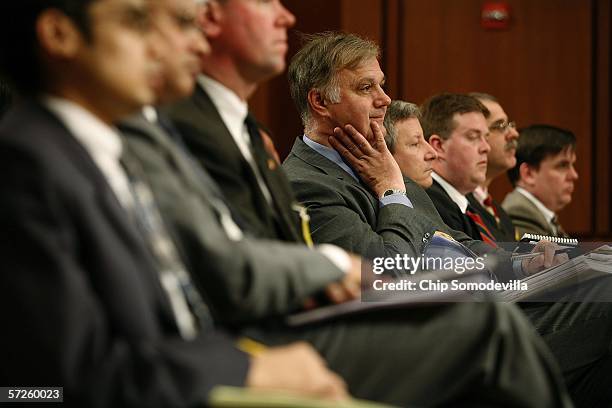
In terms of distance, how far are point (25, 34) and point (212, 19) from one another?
0.76 meters

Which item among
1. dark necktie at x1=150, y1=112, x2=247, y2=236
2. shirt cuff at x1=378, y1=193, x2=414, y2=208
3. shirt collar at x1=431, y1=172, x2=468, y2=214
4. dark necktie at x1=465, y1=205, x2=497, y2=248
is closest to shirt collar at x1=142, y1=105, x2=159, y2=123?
dark necktie at x1=150, y1=112, x2=247, y2=236

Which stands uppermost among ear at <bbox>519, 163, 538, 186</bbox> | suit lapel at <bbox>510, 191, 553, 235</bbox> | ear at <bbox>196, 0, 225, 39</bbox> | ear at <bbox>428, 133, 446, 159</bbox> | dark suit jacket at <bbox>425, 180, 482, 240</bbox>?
ear at <bbox>196, 0, 225, 39</bbox>

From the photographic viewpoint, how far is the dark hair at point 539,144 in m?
6.32

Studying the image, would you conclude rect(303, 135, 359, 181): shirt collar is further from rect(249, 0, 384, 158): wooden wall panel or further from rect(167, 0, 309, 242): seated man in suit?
rect(249, 0, 384, 158): wooden wall panel

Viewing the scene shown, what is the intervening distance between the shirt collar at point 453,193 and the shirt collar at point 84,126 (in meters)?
3.33

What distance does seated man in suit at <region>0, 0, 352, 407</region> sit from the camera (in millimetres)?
1468

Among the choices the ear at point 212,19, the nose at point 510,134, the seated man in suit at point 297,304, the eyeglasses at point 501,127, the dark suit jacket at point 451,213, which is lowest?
the dark suit jacket at point 451,213

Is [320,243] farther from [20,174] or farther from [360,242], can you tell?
[20,174]

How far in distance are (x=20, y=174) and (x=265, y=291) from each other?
1.60 feet

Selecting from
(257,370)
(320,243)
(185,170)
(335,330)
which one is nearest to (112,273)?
(257,370)

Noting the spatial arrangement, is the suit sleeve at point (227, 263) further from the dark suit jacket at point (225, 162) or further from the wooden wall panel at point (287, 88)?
the wooden wall panel at point (287, 88)

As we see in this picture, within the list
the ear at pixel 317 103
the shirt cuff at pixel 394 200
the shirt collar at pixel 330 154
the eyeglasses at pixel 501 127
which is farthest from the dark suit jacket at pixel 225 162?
the eyeglasses at pixel 501 127

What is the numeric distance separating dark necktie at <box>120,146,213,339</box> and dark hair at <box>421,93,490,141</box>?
3478 mm

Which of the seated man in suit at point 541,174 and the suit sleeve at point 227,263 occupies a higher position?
the suit sleeve at point 227,263
